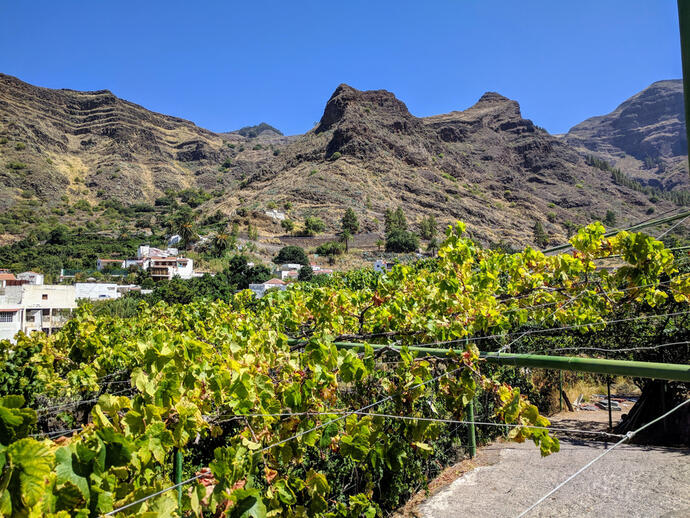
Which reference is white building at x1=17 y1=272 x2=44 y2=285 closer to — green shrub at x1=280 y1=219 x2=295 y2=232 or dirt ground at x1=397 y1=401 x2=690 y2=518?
green shrub at x1=280 y1=219 x2=295 y2=232

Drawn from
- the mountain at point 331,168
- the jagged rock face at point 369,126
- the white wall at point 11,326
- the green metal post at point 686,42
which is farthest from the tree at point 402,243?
the green metal post at point 686,42

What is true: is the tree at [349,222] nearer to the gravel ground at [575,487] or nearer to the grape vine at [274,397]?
the grape vine at [274,397]

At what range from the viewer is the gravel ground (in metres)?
3.16

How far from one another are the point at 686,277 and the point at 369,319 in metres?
2.51

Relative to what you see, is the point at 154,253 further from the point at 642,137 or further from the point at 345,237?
the point at 642,137

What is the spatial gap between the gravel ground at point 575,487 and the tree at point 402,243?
45243 mm

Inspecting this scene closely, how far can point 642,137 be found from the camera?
15912cm

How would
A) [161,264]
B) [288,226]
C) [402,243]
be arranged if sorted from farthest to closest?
1. [288,226]
2. [402,243]
3. [161,264]

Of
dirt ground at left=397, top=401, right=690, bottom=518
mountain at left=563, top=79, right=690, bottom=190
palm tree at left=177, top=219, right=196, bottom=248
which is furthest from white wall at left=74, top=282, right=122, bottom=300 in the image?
mountain at left=563, top=79, right=690, bottom=190

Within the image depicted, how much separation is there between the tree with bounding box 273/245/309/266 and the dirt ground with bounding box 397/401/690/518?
41.1 meters

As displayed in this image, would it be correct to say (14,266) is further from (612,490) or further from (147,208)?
(612,490)

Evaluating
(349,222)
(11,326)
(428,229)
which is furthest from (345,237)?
(11,326)

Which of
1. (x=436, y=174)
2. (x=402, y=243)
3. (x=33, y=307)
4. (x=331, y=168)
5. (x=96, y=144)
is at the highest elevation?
(x=96, y=144)

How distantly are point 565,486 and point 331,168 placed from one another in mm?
67912
